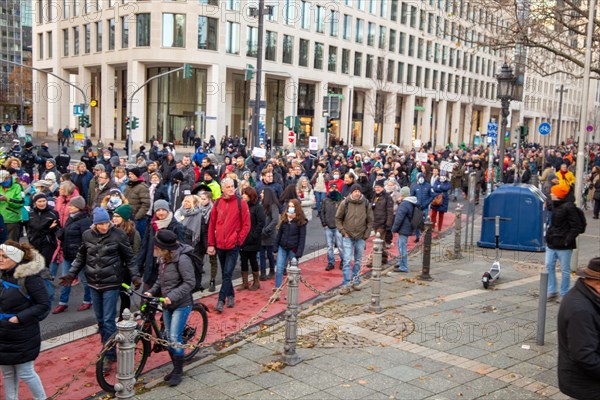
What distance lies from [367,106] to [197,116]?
22.0 metres

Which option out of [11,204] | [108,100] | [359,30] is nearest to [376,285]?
[11,204]

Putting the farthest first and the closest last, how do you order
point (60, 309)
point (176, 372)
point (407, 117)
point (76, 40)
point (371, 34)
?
point (407, 117), point (371, 34), point (76, 40), point (60, 309), point (176, 372)

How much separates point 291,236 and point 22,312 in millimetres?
5168

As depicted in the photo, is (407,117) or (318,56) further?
(407,117)

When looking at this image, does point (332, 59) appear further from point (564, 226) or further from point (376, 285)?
point (376, 285)

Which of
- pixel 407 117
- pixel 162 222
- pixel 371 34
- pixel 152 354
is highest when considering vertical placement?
pixel 371 34

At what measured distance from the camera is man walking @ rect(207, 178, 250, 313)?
9.01 meters

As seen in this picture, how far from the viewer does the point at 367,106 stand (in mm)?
66875

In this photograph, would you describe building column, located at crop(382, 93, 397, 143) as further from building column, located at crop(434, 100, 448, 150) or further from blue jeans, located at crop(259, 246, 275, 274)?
blue jeans, located at crop(259, 246, 275, 274)

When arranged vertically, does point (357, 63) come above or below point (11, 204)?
above

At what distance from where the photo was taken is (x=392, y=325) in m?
8.41

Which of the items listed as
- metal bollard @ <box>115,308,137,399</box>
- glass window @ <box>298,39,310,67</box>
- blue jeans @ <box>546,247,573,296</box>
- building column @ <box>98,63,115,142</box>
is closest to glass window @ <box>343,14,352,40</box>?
glass window @ <box>298,39,310,67</box>

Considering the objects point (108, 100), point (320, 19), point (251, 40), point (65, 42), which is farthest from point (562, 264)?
point (65, 42)

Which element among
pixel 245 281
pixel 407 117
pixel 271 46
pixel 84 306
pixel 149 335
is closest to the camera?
pixel 149 335
